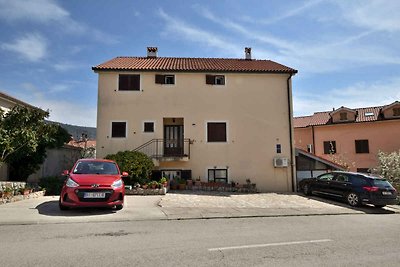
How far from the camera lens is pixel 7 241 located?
18.7ft

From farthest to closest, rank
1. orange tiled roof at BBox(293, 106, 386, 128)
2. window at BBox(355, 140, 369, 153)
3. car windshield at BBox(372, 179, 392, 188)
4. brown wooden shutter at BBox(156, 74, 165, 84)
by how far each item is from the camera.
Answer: orange tiled roof at BBox(293, 106, 386, 128)
window at BBox(355, 140, 369, 153)
brown wooden shutter at BBox(156, 74, 165, 84)
car windshield at BBox(372, 179, 392, 188)

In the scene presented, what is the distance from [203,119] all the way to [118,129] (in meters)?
5.30

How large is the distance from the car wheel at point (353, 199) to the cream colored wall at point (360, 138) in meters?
17.5

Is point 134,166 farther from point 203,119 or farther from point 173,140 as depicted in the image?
point 203,119

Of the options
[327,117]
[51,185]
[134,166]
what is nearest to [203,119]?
[134,166]

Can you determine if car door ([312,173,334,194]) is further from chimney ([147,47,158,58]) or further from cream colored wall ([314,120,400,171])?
cream colored wall ([314,120,400,171])

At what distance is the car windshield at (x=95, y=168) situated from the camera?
962cm

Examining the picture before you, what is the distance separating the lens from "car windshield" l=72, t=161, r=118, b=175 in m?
9.62

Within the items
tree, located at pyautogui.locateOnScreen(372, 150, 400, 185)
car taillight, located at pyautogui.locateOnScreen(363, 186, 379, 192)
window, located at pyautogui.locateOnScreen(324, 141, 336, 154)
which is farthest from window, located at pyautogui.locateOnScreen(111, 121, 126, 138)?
window, located at pyautogui.locateOnScreen(324, 141, 336, 154)

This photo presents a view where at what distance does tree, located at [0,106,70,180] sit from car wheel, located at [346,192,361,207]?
14.0 m

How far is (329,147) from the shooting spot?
30.6m

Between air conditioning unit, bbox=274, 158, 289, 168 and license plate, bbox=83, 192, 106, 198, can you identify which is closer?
license plate, bbox=83, 192, 106, 198

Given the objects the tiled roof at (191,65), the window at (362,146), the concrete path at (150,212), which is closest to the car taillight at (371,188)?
the concrete path at (150,212)

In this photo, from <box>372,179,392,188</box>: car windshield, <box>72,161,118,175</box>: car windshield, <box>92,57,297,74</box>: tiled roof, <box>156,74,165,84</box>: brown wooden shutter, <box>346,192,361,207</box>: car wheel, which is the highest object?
<box>92,57,297,74</box>: tiled roof
